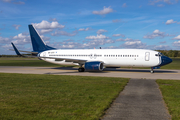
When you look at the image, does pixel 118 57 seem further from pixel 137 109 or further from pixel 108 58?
pixel 137 109

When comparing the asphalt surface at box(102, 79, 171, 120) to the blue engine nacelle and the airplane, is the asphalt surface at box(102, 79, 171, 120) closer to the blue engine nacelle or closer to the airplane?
the blue engine nacelle

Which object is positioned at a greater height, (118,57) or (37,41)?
(37,41)

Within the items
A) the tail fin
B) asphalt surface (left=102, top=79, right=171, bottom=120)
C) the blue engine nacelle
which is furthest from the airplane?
asphalt surface (left=102, top=79, right=171, bottom=120)

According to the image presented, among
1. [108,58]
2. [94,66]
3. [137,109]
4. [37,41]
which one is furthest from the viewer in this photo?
[37,41]

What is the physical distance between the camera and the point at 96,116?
21.9 ft

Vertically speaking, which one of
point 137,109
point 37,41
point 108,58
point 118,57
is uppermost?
point 37,41

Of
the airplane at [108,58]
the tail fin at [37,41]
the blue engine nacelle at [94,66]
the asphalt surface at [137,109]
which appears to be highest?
the tail fin at [37,41]

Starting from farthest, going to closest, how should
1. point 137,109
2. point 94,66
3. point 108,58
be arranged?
1. point 108,58
2. point 94,66
3. point 137,109

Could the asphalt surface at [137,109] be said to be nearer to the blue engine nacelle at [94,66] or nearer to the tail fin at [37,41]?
Answer: the blue engine nacelle at [94,66]

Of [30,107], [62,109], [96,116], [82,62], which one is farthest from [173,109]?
[82,62]

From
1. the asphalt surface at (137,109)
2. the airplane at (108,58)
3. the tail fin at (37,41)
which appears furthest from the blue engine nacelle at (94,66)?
the asphalt surface at (137,109)

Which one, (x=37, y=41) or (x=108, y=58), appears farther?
(x=37, y=41)

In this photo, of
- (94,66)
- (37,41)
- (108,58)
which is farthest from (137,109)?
(37,41)

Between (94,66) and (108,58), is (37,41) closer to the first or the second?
(94,66)
